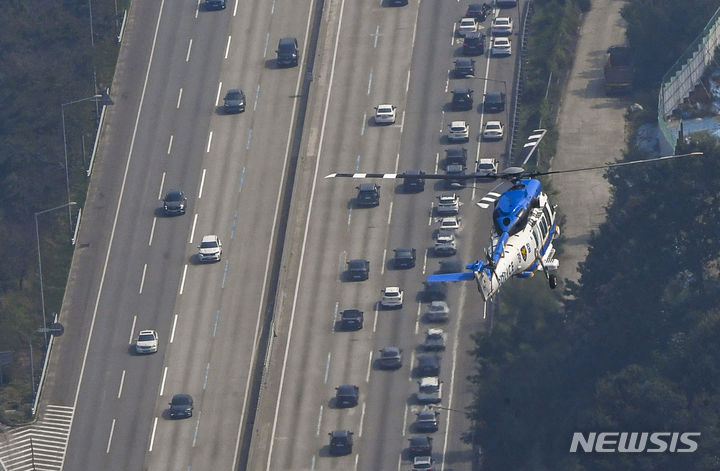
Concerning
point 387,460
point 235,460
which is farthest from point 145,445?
point 387,460

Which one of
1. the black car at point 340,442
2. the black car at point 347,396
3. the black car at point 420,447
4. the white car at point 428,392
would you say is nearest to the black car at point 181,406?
the black car at point 347,396

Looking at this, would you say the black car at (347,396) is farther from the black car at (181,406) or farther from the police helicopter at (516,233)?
the police helicopter at (516,233)

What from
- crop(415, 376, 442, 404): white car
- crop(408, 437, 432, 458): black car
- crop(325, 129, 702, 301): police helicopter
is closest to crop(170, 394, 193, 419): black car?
crop(415, 376, 442, 404): white car

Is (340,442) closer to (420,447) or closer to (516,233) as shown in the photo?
(420,447)

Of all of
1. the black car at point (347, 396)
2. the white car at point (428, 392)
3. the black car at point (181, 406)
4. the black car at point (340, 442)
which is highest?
the white car at point (428, 392)

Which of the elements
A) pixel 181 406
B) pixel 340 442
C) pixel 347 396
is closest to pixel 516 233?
pixel 340 442

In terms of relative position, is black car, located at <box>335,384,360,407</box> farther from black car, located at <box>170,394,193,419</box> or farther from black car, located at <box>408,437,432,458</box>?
black car, located at <box>170,394,193,419</box>
